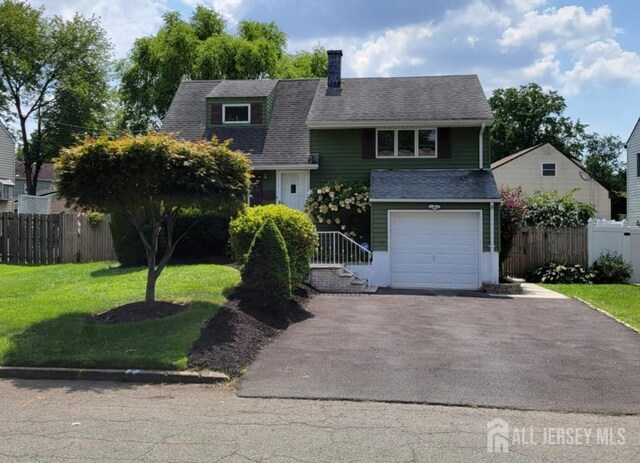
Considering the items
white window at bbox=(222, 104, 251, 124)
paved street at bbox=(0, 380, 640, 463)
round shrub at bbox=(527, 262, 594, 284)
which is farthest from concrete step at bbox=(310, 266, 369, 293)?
white window at bbox=(222, 104, 251, 124)

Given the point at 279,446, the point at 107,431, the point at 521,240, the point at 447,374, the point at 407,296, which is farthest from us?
the point at 521,240

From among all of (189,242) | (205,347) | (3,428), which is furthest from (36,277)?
(3,428)

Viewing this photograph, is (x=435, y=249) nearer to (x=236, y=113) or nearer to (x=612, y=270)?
(x=612, y=270)

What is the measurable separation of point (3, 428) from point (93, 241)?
589 inches

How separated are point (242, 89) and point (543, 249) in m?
13.0

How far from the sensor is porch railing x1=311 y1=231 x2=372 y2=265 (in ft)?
53.0

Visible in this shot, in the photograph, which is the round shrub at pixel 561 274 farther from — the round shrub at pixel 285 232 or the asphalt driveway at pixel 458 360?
the round shrub at pixel 285 232

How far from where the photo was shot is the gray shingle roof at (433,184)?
16891 millimetres

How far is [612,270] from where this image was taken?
18.0 m

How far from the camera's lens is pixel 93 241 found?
19.2m

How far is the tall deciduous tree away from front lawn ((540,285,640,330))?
2392cm

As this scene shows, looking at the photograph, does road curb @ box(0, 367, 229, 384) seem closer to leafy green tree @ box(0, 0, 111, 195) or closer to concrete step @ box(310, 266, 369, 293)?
concrete step @ box(310, 266, 369, 293)

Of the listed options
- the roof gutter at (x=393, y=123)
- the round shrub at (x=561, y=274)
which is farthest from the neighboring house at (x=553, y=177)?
the roof gutter at (x=393, y=123)

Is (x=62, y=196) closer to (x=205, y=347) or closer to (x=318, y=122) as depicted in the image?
(x=205, y=347)
